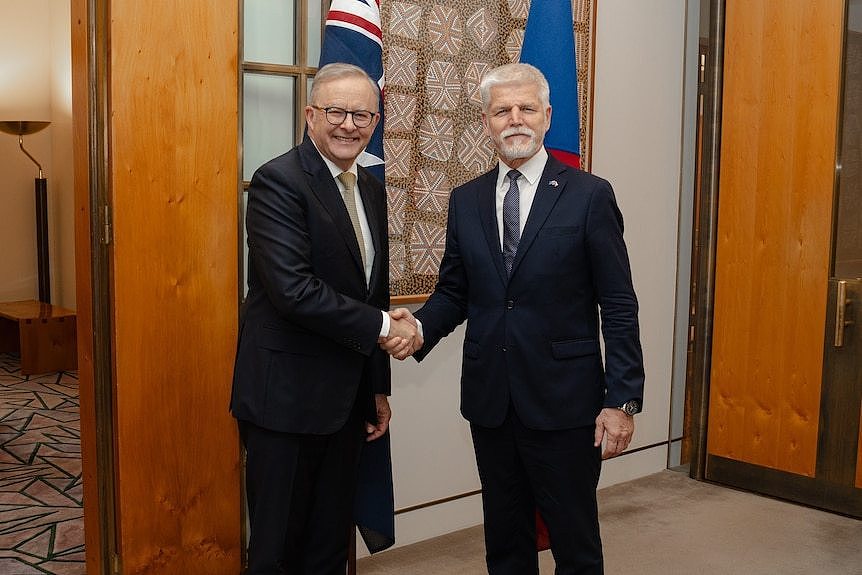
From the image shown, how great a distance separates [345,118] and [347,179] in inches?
7.1

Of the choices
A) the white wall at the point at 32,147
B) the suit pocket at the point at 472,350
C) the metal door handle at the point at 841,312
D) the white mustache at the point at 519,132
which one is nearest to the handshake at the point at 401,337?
the suit pocket at the point at 472,350

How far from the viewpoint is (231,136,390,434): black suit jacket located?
81.3 inches

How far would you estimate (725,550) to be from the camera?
10.5 feet

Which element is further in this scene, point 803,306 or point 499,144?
point 803,306

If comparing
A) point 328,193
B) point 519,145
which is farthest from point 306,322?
point 519,145

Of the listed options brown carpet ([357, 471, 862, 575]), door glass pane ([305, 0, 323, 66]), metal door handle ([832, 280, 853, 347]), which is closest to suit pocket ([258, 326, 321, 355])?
door glass pane ([305, 0, 323, 66])

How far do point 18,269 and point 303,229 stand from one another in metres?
6.18

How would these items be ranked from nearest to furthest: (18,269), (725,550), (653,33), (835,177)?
(725,550), (835,177), (653,33), (18,269)

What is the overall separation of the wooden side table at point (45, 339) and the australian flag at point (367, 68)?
13.7 ft

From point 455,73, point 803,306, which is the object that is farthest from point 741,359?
point 455,73

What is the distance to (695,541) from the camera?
130 inches

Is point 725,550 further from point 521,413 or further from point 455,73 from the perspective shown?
point 455,73

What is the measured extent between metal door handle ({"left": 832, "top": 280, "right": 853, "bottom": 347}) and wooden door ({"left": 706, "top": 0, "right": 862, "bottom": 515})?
62 mm

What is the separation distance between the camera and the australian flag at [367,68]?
8.52 ft
